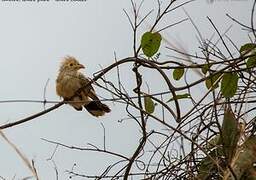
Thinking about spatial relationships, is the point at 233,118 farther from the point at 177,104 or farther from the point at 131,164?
the point at 131,164

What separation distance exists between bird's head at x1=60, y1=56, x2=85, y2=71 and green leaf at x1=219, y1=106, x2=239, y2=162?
1.39 meters

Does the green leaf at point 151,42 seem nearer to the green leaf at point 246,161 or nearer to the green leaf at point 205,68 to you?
the green leaf at point 205,68

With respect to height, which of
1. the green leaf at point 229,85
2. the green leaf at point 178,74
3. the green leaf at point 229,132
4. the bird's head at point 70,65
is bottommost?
the green leaf at point 229,132

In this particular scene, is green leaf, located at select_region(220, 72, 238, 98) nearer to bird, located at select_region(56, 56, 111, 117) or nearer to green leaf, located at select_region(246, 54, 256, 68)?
green leaf, located at select_region(246, 54, 256, 68)

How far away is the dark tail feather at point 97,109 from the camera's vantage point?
5.00 feet

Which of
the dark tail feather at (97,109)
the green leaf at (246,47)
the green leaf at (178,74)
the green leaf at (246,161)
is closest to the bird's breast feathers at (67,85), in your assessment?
the dark tail feather at (97,109)

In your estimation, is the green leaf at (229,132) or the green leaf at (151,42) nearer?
the green leaf at (229,132)

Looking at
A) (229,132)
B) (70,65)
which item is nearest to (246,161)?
(229,132)

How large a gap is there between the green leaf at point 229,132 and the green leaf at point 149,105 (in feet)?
0.55

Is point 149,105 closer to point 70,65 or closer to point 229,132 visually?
point 229,132

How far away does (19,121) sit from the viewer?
1044 millimetres

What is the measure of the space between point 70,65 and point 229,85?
1408 millimetres

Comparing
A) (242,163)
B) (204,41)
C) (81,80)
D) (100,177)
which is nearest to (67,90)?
(81,80)

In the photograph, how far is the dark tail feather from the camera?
5.00 ft
